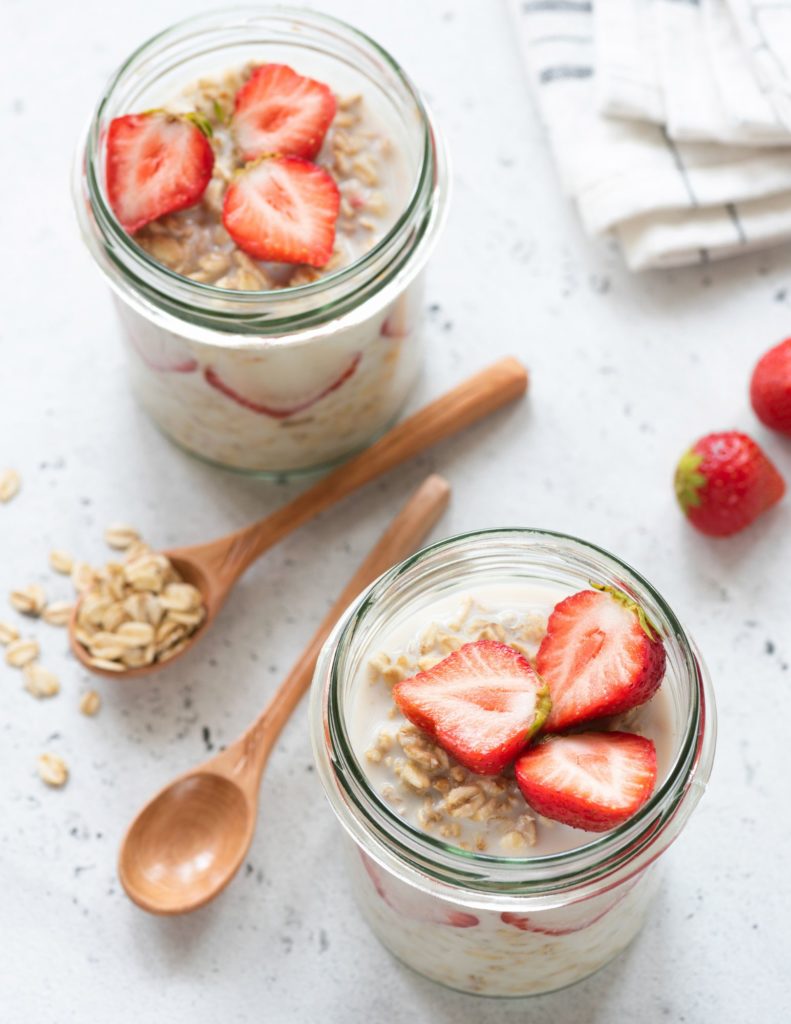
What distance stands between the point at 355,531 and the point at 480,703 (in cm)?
54

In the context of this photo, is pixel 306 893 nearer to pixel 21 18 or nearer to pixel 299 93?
pixel 299 93

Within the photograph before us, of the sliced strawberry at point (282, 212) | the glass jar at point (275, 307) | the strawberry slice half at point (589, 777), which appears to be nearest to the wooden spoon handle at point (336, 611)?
the glass jar at point (275, 307)

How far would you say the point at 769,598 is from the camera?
171cm

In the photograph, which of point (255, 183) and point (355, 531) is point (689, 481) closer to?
point (355, 531)

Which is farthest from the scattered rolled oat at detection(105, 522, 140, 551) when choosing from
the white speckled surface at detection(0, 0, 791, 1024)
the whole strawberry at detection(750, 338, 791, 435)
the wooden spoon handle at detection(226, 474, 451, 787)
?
the whole strawberry at detection(750, 338, 791, 435)

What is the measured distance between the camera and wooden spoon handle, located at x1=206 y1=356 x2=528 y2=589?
1.68 meters

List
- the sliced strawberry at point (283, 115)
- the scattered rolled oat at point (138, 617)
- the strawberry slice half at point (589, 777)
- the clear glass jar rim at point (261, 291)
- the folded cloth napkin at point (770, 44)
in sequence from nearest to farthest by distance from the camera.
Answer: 1. the strawberry slice half at point (589, 777)
2. the clear glass jar rim at point (261, 291)
3. the sliced strawberry at point (283, 115)
4. the scattered rolled oat at point (138, 617)
5. the folded cloth napkin at point (770, 44)

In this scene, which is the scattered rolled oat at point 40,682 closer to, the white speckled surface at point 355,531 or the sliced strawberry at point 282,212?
the white speckled surface at point 355,531

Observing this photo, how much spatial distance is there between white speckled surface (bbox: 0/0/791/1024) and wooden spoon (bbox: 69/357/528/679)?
45 millimetres

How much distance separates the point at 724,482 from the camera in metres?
1.67

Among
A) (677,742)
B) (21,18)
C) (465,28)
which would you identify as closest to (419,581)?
(677,742)

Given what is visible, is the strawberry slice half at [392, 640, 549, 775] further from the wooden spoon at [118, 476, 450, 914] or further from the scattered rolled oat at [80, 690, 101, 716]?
the scattered rolled oat at [80, 690, 101, 716]

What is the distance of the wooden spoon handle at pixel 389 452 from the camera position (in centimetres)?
168

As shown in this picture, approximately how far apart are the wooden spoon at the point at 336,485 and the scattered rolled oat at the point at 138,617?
1 centimetres
